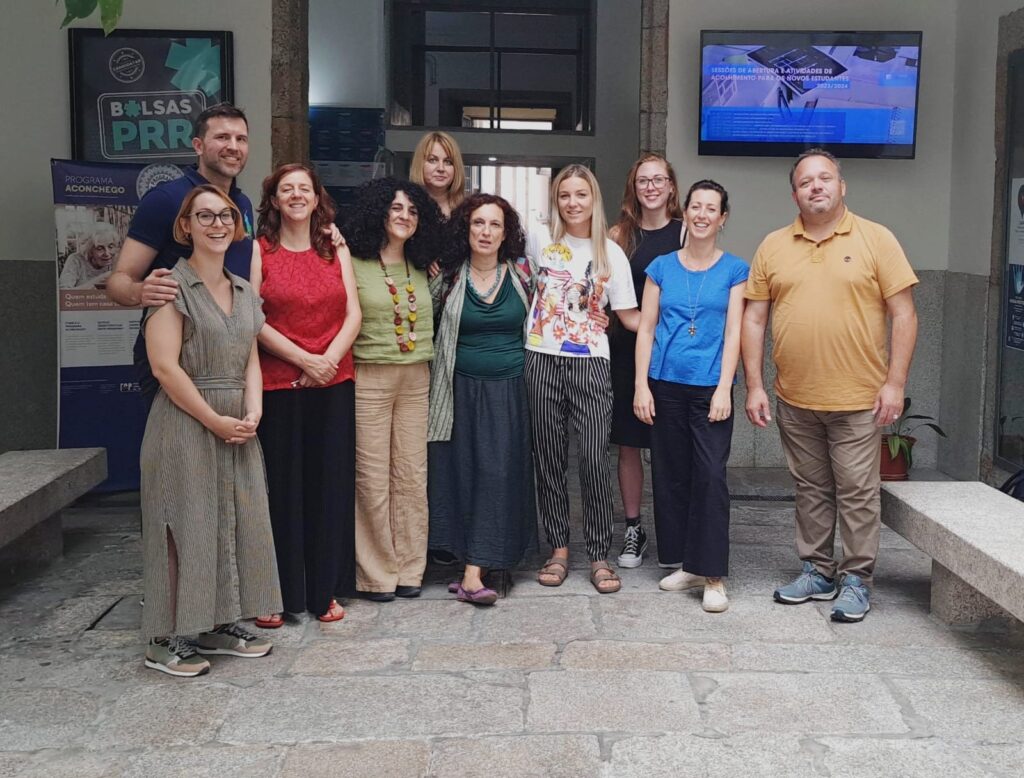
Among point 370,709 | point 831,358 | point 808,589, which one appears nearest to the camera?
point 370,709

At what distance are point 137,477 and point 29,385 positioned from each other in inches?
37.4

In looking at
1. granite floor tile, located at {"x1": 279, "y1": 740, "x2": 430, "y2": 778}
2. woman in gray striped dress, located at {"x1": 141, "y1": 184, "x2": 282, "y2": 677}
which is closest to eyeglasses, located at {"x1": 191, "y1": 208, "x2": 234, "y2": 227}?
woman in gray striped dress, located at {"x1": 141, "y1": 184, "x2": 282, "y2": 677}

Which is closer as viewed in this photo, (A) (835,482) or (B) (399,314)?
(B) (399,314)

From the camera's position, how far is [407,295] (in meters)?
4.53

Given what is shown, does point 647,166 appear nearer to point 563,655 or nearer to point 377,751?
point 563,655

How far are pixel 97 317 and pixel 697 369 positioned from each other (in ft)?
11.7

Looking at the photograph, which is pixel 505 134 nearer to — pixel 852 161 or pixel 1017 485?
pixel 852 161

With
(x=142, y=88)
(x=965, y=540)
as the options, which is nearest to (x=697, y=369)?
(x=965, y=540)

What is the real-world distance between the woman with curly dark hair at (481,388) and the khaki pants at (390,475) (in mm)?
80

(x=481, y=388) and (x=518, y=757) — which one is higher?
(x=481, y=388)

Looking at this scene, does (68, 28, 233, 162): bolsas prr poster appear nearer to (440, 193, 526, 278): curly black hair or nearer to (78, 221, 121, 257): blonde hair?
(78, 221, 121, 257): blonde hair

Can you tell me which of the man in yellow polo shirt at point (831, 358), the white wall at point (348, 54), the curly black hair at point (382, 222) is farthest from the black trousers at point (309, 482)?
the white wall at point (348, 54)

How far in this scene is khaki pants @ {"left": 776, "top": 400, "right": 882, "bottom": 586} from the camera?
4453 mm

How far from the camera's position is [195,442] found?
12.6 ft
